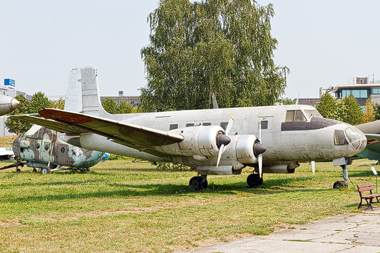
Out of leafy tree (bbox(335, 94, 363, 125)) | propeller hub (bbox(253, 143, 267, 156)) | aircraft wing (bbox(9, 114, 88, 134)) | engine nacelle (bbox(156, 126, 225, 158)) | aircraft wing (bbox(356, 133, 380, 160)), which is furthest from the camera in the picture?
leafy tree (bbox(335, 94, 363, 125))

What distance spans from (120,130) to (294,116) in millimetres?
7095

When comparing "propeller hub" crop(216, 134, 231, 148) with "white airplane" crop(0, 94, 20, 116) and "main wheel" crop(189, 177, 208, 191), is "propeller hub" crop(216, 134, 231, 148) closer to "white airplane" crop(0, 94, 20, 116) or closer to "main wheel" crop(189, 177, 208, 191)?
"main wheel" crop(189, 177, 208, 191)

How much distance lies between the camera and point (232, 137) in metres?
17.1

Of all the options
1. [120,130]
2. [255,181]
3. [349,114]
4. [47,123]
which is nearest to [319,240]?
[120,130]

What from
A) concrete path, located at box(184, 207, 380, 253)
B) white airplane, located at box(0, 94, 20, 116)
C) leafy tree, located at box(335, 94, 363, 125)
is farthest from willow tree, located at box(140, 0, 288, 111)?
leafy tree, located at box(335, 94, 363, 125)

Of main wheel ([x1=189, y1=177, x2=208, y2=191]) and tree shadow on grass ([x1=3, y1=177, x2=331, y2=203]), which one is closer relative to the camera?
tree shadow on grass ([x1=3, y1=177, x2=331, y2=203])

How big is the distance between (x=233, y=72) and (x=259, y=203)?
21030 mm

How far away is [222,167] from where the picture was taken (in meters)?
17.0

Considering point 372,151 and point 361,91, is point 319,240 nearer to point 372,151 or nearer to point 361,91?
point 372,151

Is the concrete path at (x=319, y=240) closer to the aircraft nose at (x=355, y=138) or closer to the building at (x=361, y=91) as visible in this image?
the aircraft nose at (x=355, y=138)

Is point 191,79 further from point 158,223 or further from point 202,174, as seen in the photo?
point 158,223

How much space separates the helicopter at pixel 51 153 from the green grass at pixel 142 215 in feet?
28.9

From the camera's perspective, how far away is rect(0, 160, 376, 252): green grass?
8.52 m

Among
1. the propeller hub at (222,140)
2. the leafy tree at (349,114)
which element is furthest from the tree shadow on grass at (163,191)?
the leafy tree at (349,114)
